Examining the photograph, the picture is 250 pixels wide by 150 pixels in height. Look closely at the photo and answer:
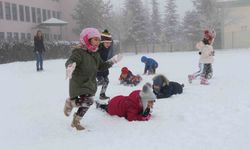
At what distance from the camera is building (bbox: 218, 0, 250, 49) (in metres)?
58.5

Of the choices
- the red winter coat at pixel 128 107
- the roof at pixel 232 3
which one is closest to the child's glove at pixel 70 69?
the red winter coat at pixel 128 107

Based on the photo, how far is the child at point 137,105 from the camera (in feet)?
23.0

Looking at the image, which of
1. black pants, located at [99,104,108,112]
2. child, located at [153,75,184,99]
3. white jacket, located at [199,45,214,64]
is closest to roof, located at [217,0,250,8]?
white jacket, located at [199,45,214,64]

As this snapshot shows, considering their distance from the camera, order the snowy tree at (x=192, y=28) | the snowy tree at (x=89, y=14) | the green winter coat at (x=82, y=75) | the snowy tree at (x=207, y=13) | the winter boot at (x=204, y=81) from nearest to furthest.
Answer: the green winter coat at (x=82, y=75)
the winter boot at (x=204, y=81)
the snowy tree at (x=89, y=14)
the snowy tree at (x=207, y=13)
the snowy tree at (x=192, y=28)

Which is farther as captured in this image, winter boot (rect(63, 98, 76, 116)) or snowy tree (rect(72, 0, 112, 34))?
snowy tree (rect(72, 0, 112, 34))

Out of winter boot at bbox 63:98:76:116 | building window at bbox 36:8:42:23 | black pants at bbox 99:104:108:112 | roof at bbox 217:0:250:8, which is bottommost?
black pants at bbox 99:104:108:112

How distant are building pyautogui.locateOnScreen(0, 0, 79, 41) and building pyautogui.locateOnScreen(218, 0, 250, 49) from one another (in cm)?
2179

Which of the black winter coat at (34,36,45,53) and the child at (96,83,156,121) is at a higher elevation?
the black winter coat at (34,36,45,53)

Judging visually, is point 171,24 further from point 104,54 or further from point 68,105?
point 68,105

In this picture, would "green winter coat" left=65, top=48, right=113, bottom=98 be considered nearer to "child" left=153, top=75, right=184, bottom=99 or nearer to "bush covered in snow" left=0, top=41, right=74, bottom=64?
"child" left=153, top=75, right=184, bottom=99

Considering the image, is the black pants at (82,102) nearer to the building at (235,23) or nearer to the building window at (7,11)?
the building window at (7,11)

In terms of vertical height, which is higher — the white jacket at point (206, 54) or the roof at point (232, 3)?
Answer: the roof at point (232, 3)

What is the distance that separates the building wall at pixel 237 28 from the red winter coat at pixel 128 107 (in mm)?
53202

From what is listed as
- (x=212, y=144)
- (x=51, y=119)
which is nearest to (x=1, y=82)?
(x=51, y=119)
